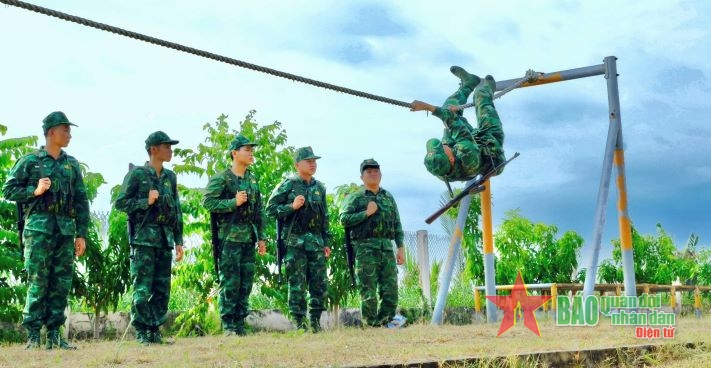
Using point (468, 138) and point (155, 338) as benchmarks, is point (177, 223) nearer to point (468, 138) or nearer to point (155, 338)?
point (155, 338)

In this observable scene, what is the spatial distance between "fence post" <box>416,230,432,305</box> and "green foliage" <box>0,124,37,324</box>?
6.93 metres

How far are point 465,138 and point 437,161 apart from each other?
1.02 feet

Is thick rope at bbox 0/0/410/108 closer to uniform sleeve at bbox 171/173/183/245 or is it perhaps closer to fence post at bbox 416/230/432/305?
uniform sleeve at bbox 171/173/183/245

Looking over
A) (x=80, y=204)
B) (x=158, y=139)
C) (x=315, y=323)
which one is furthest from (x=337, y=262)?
(x=80, y=204)

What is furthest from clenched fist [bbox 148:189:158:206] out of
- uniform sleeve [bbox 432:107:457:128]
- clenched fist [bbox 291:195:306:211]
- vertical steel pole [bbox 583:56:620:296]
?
vertical steel pole [bbox 583:56:620:296]

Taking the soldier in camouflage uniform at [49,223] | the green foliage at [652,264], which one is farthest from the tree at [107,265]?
the green foliage at [652,264]

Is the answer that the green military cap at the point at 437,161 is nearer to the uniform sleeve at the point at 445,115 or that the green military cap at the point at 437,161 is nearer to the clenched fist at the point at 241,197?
the uniform sleeve at the point at 445,115

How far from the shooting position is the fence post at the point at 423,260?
1441 centimetres

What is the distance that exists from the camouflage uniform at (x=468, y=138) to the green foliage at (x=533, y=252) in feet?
31.9

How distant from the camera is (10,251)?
9297mm

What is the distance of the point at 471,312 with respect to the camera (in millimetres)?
13852

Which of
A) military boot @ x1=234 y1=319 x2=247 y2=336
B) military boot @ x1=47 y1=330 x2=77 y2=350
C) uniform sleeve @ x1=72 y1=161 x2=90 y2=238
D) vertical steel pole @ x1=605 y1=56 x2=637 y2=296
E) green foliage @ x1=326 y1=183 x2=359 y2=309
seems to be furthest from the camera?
green foliage @ x1=326 y1=183 x2=359 y2=309

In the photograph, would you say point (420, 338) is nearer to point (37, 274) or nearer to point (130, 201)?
point (130, 201)

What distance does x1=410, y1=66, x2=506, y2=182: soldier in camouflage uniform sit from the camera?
20.2ft
